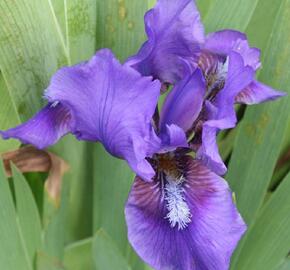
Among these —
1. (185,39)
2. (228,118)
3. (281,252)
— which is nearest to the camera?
(228,118)

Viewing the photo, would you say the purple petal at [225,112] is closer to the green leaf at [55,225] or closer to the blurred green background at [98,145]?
the blurred green background at [98,145]

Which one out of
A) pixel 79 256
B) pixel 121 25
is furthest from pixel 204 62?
pixel 79 256

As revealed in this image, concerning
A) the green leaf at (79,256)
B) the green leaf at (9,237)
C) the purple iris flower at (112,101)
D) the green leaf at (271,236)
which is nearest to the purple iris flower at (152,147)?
the purple iris flower at (112,101)

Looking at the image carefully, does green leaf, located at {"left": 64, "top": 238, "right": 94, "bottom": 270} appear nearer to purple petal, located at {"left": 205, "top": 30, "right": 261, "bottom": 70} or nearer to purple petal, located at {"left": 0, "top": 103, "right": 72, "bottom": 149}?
purple petal, located at {"left": 0, "top": 103, "right": 72, "bottom": 149}

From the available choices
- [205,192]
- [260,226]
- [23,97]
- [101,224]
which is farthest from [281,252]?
[23,97]

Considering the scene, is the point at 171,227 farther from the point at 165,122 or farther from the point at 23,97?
the point at 23,97

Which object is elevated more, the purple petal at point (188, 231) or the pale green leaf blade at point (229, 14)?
the pale green leaf blade at point (229, 14)

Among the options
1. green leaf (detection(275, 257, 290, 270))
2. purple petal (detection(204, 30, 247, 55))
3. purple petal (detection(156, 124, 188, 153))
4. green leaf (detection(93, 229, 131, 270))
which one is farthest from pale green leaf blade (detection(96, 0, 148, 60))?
green leaf (detection(275, 257, 290, 270))
